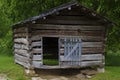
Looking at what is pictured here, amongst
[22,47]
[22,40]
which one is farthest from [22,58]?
[22,40]

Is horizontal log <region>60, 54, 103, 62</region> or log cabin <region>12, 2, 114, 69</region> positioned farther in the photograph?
horizontal log <region>60, 54, 103, 62</region>

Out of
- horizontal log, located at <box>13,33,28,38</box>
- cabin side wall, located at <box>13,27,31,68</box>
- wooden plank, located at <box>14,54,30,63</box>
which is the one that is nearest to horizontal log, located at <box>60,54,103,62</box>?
wooden plank, located at <box>14,54,30,63</box>

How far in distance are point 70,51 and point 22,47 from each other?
11.5ft

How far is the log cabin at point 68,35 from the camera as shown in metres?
20.8

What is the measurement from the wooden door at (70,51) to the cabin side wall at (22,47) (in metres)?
2.16

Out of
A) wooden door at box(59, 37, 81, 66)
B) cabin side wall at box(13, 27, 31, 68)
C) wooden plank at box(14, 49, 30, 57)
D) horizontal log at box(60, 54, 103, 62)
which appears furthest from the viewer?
horizontal log at box(60, 54, 103, 62)

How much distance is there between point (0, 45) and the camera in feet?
137

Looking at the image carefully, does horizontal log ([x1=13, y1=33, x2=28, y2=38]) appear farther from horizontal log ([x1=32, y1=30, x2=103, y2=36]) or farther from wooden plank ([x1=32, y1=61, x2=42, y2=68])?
wooden plank ([x1=32, y1=61, x2=42, y2=68])

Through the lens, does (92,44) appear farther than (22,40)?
No

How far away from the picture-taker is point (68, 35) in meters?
21.6

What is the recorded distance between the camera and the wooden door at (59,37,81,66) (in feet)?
70.0

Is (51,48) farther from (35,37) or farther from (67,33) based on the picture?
(35,37)

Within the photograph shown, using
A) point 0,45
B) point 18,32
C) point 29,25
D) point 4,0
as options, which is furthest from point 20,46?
point 0,45

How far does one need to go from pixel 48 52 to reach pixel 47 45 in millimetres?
709
